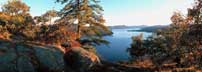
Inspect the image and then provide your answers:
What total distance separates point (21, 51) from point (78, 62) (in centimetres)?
434

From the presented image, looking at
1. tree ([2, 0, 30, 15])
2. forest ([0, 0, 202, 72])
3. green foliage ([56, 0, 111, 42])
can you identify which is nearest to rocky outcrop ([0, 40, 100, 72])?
forest ([0, 0, 202, 72])

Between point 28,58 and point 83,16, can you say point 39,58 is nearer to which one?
point 28,58

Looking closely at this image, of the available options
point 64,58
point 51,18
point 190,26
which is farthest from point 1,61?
point 51,18

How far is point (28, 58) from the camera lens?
18781 mm

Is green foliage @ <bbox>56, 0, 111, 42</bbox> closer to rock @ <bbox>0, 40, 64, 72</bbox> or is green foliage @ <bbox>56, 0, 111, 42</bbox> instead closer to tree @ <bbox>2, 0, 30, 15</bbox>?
rock @ <bbox>0, 40, 64, 72</bbox>

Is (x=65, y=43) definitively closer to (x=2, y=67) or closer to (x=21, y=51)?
(x=21, y=51)

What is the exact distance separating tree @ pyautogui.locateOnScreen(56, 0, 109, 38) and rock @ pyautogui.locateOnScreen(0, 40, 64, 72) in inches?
722

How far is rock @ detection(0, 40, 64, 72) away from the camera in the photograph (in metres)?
18.0

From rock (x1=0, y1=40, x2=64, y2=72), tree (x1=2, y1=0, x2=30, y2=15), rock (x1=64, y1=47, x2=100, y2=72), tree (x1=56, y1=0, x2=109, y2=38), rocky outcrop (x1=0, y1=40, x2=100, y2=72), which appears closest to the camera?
rock (x1=0, y1=40, x2=64, y2=72)

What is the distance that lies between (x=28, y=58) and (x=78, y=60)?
4044mm

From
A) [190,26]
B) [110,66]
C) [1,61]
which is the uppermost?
[190,26]

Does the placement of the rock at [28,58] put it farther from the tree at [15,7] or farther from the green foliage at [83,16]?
the tree at [15,7]

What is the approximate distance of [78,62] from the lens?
69.9ft

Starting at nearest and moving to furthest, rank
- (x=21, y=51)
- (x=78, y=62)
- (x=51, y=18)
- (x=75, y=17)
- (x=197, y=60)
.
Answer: (x=21, y=51)
(x=78, y=62)
(x=197, y=60)
(x=75, y=17)
(x=51, y=18)
